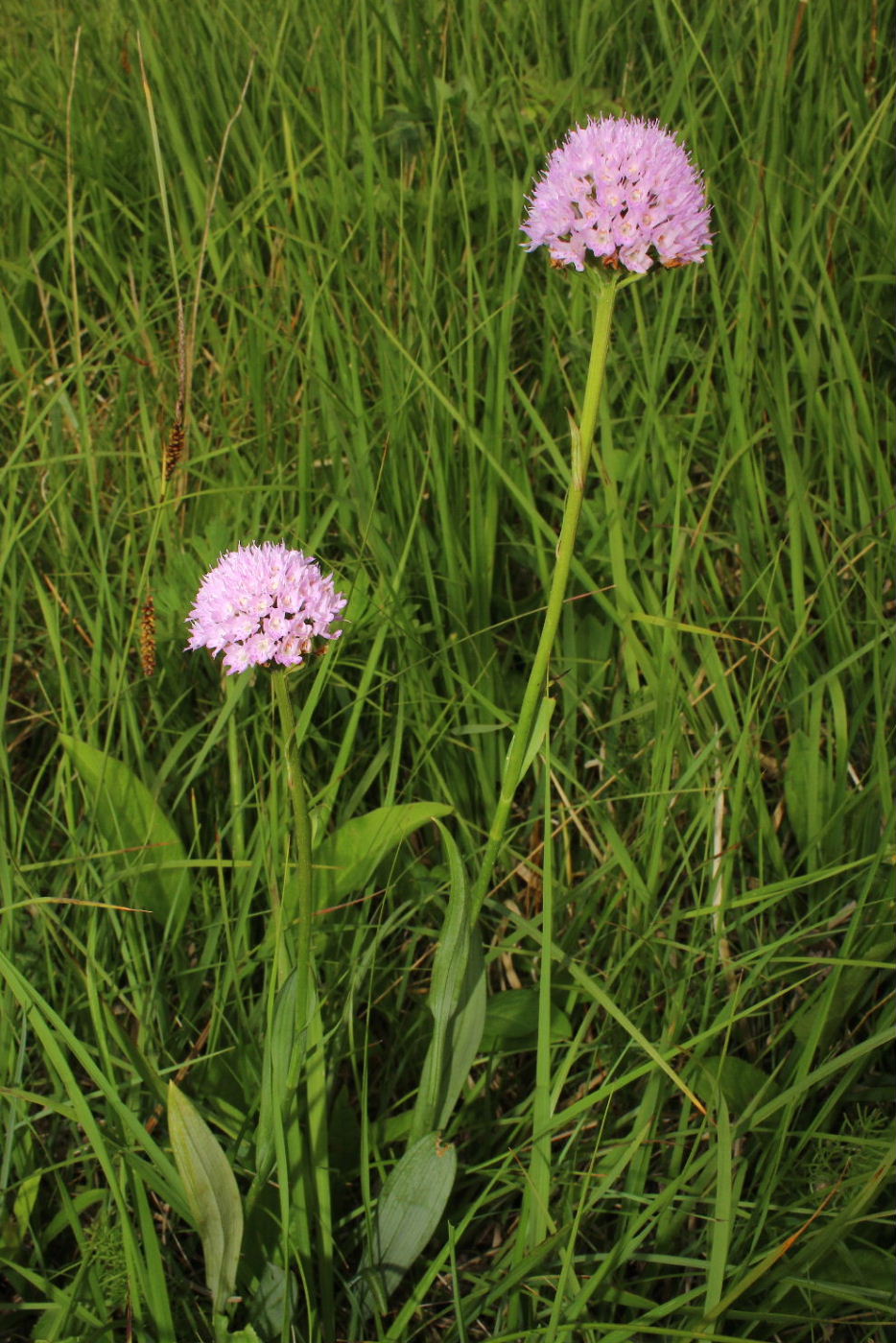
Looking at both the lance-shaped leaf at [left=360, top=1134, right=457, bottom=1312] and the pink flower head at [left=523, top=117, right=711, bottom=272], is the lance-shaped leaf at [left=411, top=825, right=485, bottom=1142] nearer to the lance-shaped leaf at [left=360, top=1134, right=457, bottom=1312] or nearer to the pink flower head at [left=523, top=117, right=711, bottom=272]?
the lance-shaped leaf at [left=360, top=1134, right=457, bottom=1312]

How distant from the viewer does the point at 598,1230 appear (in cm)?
122

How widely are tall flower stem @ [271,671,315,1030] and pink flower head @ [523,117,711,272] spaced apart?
577 mm

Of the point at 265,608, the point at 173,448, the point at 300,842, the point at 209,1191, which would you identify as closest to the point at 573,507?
the point at 265,608

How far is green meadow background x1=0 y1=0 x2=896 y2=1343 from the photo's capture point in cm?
116

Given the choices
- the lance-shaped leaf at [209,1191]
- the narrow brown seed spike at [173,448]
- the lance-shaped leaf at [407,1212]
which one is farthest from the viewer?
the narrow brown seed spike at [173,448]

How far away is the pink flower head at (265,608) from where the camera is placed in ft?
3.51

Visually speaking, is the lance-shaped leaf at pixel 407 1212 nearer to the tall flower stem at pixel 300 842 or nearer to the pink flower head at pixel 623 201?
the tall flower stem at pixel 300 842

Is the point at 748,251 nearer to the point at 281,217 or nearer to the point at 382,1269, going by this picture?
the point at 281,217

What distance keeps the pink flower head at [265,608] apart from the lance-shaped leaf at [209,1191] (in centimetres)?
44

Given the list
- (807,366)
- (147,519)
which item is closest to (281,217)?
(147,519)

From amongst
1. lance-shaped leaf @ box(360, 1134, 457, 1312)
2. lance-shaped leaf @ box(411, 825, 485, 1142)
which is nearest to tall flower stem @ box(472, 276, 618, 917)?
lance-shaped leaf @ box(411, 825, 485, 1142)

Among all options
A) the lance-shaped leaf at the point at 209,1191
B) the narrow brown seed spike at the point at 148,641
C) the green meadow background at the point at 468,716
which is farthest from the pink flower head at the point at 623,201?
the lance-shaped leaf at the point at 209,1191

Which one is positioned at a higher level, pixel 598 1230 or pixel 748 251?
pixel 748 251

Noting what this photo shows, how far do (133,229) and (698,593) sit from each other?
1612 mm
